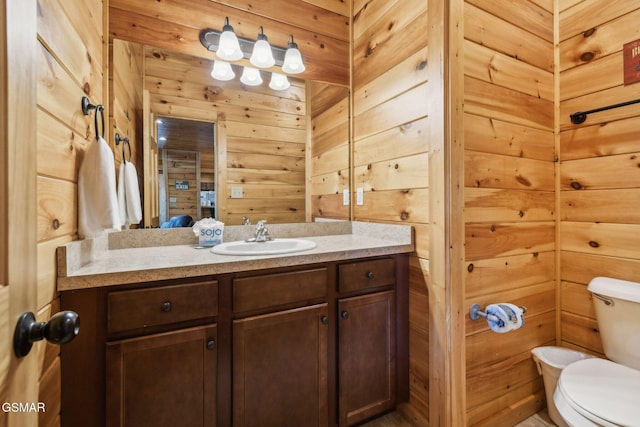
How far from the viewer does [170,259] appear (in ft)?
3.75

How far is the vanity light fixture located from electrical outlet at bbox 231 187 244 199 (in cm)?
66

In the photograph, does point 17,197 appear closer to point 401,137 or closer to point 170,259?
point 170,259

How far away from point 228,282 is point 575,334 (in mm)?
1895

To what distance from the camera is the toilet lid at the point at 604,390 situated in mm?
945

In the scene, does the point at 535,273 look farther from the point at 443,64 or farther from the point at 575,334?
the point at 443,64

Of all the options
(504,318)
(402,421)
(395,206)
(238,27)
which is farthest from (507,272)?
(238,27)

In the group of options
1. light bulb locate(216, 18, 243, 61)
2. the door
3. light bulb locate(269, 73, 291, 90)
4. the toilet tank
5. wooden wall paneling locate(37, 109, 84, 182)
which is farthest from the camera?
light bulb locate(269, 73, 291, 90)

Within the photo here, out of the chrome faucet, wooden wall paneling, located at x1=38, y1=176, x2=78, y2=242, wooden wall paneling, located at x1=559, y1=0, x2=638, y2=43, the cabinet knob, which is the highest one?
wooden wall paneling, located at x1=559, y1=0, x2=638, y2=43

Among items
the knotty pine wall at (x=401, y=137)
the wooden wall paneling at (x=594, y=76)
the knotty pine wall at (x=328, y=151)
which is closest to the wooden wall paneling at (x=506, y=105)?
the wooden wall paneling at (x=594, y=76)

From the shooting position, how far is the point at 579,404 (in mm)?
1006

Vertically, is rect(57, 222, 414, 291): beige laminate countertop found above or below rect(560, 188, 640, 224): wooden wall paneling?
below

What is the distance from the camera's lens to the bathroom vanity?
941mm

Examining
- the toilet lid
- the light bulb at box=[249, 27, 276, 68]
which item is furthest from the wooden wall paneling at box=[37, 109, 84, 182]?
the toilet lid

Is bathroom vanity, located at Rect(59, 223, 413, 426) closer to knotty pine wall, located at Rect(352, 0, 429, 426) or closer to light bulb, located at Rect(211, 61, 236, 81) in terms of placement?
knotty pine wall, located at Rect(352, 0, 429, 426)
